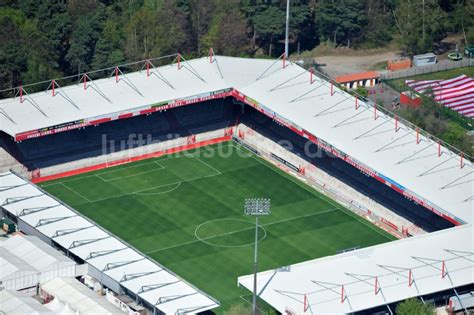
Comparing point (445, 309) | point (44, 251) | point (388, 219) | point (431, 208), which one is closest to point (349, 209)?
point (388, 219)

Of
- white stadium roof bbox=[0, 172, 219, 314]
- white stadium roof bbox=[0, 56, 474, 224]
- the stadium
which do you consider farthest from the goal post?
white stadium roof bbox=[0, 172, 219, 314]

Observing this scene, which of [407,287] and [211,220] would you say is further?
[211,220]

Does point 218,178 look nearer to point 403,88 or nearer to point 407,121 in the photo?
point 407,121

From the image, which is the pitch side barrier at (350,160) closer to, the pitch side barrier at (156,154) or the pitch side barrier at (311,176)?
the pitch side barrier at (311,176)

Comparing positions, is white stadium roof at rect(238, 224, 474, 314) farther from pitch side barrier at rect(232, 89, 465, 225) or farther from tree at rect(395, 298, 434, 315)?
pitch side barrier at rect(232, 89, 465, 225)

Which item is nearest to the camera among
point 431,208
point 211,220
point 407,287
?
point 407,287

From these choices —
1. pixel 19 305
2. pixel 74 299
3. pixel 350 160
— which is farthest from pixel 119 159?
pixel 19 305

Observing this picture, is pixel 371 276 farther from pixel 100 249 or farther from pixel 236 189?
pixel 236 189
